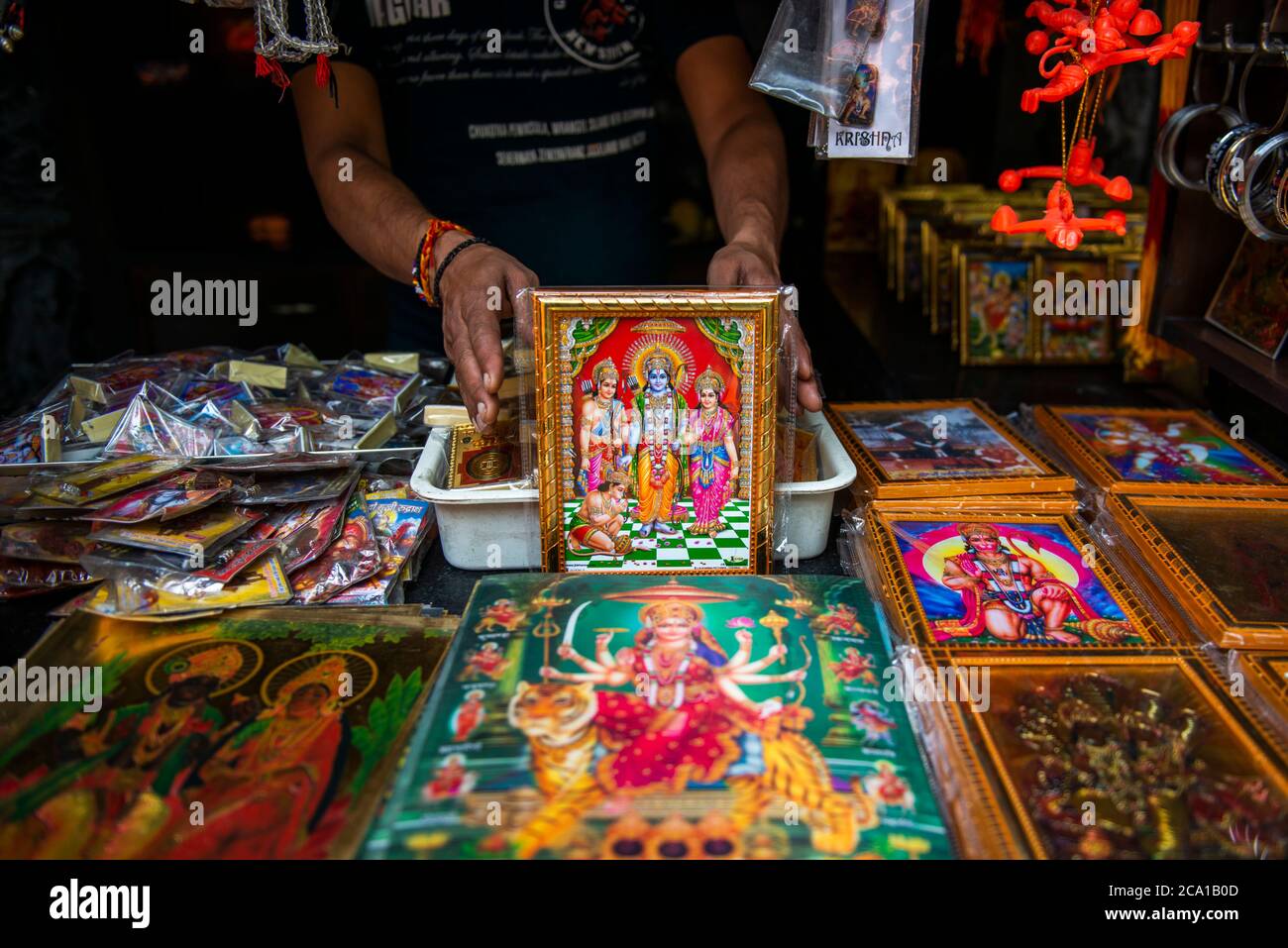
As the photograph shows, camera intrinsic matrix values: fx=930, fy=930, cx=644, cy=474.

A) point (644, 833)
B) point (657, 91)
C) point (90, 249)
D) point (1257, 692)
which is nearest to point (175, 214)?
point (90, 249)

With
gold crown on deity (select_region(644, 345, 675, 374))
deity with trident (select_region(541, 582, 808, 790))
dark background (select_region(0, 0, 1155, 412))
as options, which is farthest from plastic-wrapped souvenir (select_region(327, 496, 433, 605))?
dark background (select_region(0, 0, 1155, 412))

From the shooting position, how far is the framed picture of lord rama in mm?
1363

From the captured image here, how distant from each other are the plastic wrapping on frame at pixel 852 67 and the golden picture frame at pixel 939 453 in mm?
561

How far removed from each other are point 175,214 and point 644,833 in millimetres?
3892

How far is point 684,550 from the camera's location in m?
1.42

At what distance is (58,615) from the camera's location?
4.33 ft

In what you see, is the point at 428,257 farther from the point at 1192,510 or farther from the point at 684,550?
the point at 1192,510

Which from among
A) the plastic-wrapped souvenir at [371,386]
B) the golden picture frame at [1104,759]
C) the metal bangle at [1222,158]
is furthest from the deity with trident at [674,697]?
the metal bangle at [1222,158]

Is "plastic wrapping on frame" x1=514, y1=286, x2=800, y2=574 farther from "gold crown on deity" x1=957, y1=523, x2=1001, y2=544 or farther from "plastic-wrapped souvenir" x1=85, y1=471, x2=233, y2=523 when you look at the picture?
"plastic-wrapped souvenir" x1=85, y1=471, x2=233, y2=523

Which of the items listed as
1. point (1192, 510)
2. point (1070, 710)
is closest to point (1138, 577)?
point (1192, 510)

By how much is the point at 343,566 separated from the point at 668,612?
0.51m

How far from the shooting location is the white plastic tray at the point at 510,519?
1419 millimetres

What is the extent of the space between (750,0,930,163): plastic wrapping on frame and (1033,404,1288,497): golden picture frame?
75 centimetres
